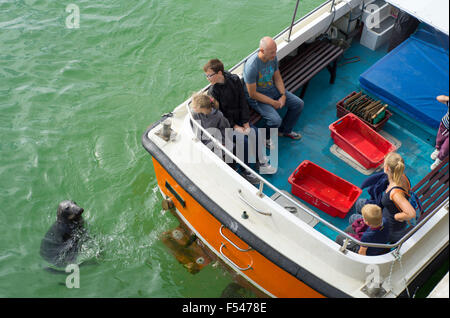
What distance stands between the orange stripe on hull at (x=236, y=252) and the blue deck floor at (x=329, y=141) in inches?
28.5

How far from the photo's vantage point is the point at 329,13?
5637 millimetres

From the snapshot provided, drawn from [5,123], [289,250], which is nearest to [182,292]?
[289,250]

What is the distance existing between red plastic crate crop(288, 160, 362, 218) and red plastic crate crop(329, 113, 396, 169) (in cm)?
44

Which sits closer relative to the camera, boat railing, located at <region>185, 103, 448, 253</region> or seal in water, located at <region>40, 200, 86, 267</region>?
boat railing, located at <region>185, 103, 448, 253</region>

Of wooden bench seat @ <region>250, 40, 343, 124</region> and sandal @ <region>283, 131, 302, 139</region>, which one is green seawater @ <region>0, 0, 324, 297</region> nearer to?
sandal @ <region>283, 131, 302, 139</region>

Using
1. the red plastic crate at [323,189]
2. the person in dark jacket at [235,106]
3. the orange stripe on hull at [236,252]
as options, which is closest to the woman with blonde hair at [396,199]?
the red plastic crate at [323,189]

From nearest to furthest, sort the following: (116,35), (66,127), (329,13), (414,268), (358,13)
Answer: (414,268)
(329,13)
(358,13)
(66,127)
(116,35)

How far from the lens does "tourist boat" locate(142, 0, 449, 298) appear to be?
3.75 metres

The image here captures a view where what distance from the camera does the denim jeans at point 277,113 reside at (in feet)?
16.4

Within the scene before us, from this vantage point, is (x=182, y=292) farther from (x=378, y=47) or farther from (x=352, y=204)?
(x=378, y=47)

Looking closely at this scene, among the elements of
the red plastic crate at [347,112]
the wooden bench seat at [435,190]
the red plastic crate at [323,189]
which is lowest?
the red plastic crate at [323,189]

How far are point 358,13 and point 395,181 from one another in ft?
9.95

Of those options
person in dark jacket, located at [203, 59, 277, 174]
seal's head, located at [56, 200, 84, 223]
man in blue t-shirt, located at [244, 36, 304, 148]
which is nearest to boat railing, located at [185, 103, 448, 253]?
person in dark jacket, located at [203, 59, 277, 174]

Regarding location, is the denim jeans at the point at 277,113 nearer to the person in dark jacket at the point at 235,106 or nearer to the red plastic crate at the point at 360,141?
the person in dark jacket at the point at 235,106
